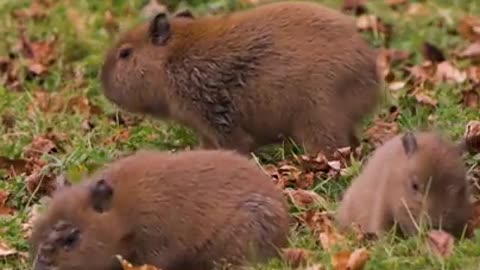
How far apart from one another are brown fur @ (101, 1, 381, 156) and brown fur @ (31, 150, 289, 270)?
186 centimetres

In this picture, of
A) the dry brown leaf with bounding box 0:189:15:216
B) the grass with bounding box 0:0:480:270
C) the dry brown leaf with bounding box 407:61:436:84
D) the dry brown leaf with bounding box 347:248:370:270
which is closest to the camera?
the dry brown leaf with bounding box 347:248:370:270

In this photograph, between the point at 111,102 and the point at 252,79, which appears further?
the point at 111,102

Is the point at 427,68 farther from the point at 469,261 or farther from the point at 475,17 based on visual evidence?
the point at 469,261

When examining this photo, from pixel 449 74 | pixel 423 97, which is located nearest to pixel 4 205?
pixel 423 97

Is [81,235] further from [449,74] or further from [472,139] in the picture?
[449,74]

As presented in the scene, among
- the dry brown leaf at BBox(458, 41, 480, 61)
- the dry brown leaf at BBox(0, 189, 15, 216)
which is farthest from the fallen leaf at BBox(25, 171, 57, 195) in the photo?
the dry brown leaf at BBox(458, 41, 480, 61)

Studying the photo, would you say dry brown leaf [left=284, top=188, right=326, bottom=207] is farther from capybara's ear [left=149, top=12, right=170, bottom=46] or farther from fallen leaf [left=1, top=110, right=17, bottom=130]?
fallen leaf [left=1, top=110, right=17, bottom=130]

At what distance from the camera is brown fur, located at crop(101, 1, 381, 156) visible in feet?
29.7

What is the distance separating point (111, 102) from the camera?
9898mm

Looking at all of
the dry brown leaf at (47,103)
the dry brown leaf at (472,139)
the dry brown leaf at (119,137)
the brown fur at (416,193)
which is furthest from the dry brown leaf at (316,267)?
the dry brown leaf at (47,103)

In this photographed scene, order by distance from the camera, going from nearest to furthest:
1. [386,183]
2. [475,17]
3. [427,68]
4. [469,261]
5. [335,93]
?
[469,261] → [386,183] → [335,93] → [427,68] → [475,17]

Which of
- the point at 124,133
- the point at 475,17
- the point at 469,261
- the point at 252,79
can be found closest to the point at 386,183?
the point at 469,261

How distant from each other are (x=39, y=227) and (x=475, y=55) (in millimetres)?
5327

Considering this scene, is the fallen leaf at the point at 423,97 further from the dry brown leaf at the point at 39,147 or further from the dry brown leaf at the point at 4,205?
the dry brown leaf at the point at 4,205
